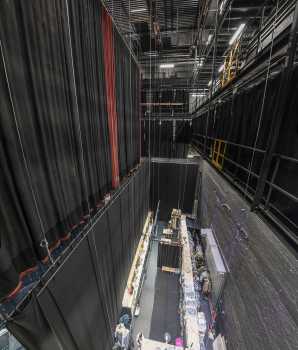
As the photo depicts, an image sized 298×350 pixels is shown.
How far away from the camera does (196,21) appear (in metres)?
4.50

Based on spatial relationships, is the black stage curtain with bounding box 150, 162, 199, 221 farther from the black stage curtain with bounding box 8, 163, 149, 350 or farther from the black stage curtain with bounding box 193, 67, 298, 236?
the black stage curtain with bounding box 8, 163, 149, 350

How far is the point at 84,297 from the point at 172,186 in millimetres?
6320

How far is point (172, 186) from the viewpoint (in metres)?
7.86

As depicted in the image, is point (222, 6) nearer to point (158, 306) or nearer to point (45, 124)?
point (45, 124)

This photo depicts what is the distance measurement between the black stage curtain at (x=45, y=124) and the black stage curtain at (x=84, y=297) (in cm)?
27

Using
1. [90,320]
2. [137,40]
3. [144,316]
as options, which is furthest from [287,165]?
[137,40]

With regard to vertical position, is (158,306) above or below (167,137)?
below

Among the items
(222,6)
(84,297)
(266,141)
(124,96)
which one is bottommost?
(84,297)

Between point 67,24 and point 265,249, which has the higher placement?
point 67,24

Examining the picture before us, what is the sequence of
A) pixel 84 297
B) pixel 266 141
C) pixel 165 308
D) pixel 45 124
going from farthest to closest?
pixel 165 308, pixel 266 141, pixel 84 297, pixel 45 124

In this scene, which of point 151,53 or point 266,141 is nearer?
point 266,141

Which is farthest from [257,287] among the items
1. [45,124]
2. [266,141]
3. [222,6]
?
[222,6]

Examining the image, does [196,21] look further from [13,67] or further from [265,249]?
[265,249]

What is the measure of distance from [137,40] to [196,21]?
205 centimetres
